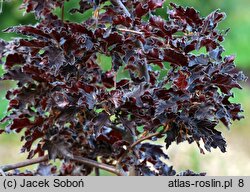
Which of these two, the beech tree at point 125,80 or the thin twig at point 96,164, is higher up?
the beech tree at point 125,80

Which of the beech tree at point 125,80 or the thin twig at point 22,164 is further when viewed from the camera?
the thin twig at point 22,164

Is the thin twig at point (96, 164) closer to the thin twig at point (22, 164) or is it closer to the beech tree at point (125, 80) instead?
the beech tree at point (125, 80)

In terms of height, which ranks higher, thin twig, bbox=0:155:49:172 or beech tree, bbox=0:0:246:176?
beech tree, bbox=0:0:246:176

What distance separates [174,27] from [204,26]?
102 millimetres

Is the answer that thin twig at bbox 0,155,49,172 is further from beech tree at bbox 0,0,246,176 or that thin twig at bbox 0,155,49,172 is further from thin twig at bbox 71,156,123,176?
thin twig at bbox 71,156,123,176

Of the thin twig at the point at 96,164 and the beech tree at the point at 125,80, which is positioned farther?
the thin twig at the point at 96,164

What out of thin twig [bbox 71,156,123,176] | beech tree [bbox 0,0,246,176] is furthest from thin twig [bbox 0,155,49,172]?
thin twig [bbox 71,156,123,176]

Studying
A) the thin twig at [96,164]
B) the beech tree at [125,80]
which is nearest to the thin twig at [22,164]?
the beech tree at [125,80]

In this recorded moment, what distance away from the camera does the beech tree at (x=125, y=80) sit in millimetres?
1770

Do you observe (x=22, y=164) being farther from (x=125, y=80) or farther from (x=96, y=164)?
(x=125, y=80)

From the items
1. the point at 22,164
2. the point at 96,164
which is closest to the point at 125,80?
the point at 96,164

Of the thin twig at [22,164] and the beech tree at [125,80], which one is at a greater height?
the beech tree at [125,80]

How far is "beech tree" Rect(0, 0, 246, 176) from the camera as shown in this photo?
1.77 meters
